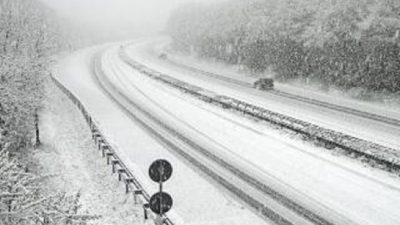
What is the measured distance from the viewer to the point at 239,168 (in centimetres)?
2009

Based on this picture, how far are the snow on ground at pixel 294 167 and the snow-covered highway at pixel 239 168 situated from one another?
A: 0.11 ft

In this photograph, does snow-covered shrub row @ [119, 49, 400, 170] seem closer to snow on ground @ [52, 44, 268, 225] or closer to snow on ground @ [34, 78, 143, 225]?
snow on ground @ [52, 44, 268, 225]

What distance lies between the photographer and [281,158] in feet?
70.9

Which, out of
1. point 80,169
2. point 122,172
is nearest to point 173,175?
point 122,172

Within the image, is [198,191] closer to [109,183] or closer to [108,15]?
[109,183]

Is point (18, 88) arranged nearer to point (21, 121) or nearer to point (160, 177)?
point (21, 121)

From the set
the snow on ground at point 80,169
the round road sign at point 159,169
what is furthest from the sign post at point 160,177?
the snow on ground at point 80,169

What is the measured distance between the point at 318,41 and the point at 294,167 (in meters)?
20.2

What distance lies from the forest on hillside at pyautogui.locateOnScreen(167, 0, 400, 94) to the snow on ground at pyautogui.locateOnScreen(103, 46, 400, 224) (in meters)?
10.4

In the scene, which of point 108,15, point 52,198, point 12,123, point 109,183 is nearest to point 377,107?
point 109,183

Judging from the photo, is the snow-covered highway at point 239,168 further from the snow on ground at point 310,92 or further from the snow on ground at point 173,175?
the snow on ground at point 310,92

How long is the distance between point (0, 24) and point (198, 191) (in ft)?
83.7

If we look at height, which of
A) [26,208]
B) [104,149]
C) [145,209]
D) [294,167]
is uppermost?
[26,208]

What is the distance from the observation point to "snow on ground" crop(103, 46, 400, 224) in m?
16.1
